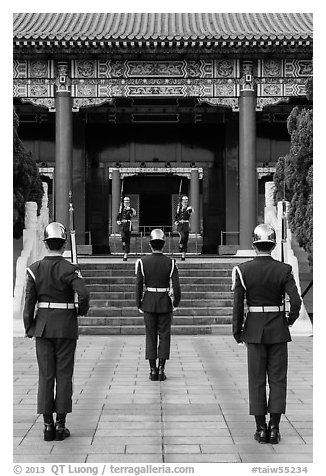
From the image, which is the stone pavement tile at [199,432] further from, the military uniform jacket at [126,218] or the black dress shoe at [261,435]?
the military uniform jacket at [126,218]

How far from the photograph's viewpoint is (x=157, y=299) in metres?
7.05

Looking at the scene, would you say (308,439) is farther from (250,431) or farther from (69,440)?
(69,440)

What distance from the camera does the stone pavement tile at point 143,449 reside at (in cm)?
438

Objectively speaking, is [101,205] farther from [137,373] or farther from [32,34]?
[137,373]

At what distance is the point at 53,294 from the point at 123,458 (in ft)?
4.03

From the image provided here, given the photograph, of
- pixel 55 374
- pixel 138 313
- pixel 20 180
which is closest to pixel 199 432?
pixel 55 374

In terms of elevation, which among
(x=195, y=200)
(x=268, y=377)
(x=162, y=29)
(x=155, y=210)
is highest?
(x=162, y=29)

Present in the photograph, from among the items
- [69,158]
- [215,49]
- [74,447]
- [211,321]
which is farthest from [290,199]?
[74,447]

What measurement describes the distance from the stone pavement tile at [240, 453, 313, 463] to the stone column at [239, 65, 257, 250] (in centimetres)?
985

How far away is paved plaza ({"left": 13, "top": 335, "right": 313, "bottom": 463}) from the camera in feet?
14.3

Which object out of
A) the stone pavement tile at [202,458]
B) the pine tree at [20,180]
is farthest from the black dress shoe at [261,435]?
the pine tree at [20,180]

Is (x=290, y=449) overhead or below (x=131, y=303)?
below

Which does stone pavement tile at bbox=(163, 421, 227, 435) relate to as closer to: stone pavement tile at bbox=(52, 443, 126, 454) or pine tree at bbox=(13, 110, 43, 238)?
stone pavement tile at bbox=(52, 443, 126, 454)

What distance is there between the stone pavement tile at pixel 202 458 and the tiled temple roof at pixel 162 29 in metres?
10.5
